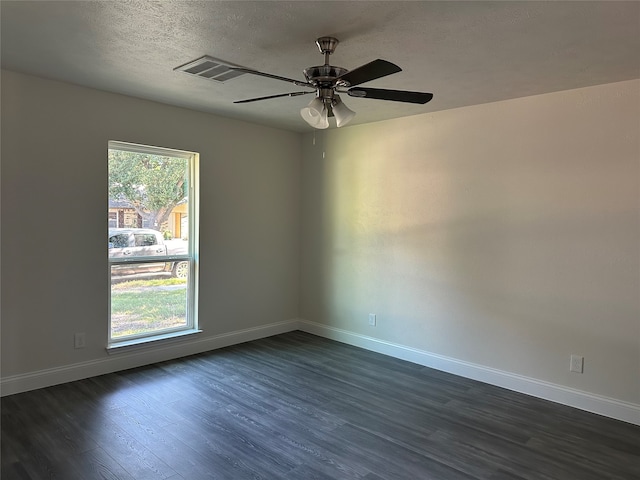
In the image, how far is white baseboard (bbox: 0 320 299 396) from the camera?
11.3ft

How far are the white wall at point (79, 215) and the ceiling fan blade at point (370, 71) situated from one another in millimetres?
2551

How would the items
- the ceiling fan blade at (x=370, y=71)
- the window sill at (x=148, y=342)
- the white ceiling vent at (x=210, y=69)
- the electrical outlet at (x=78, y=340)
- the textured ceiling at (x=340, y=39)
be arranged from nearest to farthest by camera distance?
the ceiling fan blade at (x=370, y=71) → the textured ceiling at (x=340, y=39) → the white ceiling vent at (x=210, y=69) → the electrical outlet at (x=78, y=340) → the window sill at (x=148, y=342)

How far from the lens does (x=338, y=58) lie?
9.19ft

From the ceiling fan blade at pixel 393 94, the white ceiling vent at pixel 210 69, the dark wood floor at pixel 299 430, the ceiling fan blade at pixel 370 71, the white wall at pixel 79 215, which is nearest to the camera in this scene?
the ceiling fan blade at pixel 370 71

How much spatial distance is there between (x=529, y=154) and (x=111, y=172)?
3754mm

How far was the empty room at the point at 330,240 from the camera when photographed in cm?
248

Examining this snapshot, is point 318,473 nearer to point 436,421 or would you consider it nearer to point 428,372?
point 436,421

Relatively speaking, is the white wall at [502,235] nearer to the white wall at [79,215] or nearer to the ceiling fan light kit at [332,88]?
the white wall at [79,215]

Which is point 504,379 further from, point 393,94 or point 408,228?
point 393,94

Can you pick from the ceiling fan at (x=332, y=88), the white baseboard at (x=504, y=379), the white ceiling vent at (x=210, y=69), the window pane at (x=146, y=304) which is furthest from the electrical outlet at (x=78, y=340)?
the ceiling fan at (x=332, y=88)

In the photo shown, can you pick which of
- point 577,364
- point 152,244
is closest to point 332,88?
point 152,244

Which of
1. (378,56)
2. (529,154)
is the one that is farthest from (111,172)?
(529,154)

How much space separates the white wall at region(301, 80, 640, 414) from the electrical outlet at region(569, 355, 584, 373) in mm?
37

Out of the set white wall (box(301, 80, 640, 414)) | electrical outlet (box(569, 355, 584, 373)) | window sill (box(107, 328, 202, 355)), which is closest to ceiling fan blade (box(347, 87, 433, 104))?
white wall (box(301, 80, 640, 414))
